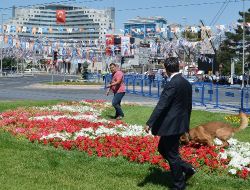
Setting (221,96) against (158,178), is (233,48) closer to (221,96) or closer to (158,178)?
(221,96)

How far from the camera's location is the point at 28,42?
77.3 meters

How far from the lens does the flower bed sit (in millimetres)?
8188

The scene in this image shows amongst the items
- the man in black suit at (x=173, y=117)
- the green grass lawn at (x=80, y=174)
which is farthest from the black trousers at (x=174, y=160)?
the green grass lawn at (x=80, y=174)

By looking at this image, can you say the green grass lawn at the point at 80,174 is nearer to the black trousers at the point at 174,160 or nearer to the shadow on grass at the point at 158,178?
the shadow on grass at the point at 158,178

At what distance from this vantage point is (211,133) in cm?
947

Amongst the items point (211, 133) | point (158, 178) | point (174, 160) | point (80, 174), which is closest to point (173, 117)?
point (174, 160)

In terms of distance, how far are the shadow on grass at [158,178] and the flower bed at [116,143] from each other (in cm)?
17

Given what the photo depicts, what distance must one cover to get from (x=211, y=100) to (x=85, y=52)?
191 feet

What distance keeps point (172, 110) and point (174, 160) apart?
700mm

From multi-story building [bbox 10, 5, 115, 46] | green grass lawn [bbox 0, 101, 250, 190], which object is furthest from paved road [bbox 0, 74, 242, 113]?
multi-story building [bbox 10, 5, 115, 46]

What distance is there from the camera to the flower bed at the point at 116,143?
819 centimetres

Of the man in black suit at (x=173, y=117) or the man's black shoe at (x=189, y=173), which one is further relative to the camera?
the man's black shoe at (x=189, y=173)

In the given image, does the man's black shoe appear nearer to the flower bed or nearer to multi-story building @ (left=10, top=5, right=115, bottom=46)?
the flower bed

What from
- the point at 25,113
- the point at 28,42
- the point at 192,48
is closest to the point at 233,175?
the point at 25,113
